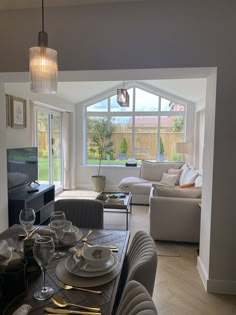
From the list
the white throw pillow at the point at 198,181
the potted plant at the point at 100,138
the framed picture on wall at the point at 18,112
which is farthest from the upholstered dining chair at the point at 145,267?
the potted plant at the point at 100,138

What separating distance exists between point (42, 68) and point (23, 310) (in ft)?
4.04

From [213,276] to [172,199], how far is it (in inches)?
46.3

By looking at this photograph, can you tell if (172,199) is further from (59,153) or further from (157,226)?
(59,153)

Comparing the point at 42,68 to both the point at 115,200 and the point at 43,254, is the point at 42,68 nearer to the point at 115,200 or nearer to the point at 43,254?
the point at 43,254

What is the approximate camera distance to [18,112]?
13.0ft

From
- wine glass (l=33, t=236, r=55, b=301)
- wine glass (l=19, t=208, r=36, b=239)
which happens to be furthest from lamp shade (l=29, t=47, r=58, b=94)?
wine glass (l=33, t=236, r=55, b=301)

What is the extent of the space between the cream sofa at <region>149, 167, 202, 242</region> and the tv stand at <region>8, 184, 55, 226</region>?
168 centimetres

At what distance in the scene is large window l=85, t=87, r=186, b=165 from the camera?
6.70 m

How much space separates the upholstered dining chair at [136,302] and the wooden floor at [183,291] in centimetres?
137

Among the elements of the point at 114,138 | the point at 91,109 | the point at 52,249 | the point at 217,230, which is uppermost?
the point at 91,109

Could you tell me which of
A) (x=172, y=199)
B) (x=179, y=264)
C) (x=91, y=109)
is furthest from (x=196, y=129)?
(x=179, y=264)

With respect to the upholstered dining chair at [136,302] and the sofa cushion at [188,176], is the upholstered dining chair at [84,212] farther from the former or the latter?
the sofa cushion at [188,176]

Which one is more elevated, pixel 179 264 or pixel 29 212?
pixel 29 212

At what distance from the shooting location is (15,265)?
1.12 meters
